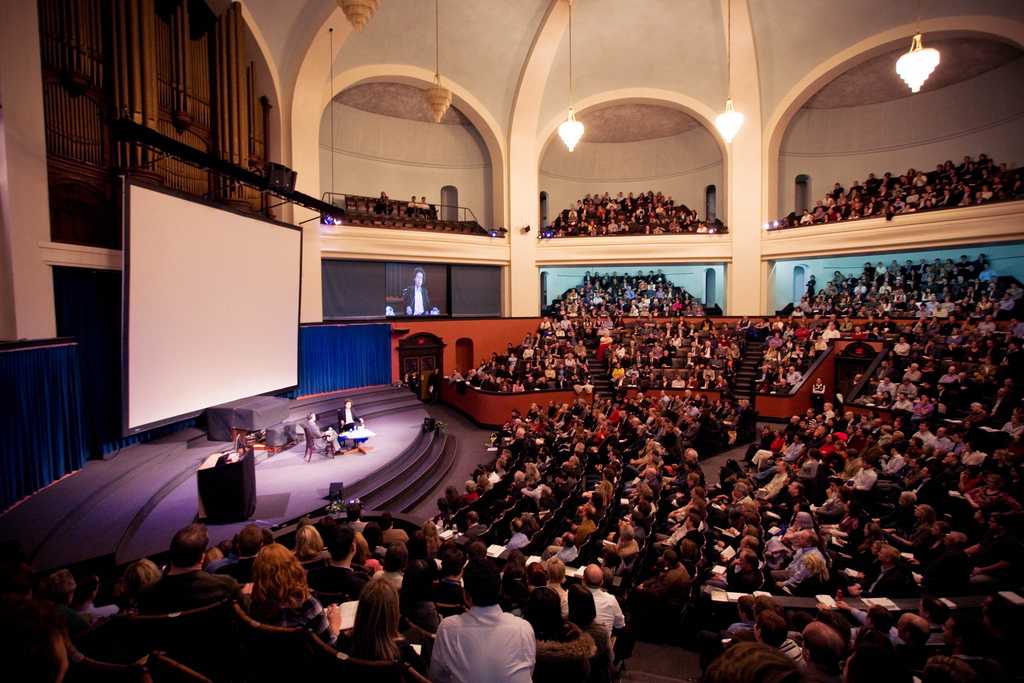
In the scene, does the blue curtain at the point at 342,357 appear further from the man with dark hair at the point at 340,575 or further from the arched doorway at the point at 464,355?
the man with dark hair at the point at 340,575

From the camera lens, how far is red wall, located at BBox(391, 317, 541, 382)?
1617 cm

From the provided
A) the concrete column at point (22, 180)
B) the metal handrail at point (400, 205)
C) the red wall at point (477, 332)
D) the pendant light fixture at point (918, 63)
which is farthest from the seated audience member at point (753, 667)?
the metal handrail at point (400, 205)

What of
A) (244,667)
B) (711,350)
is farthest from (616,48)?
(244,667)

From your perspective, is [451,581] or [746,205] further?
[746,205]

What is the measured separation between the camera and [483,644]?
2107 mm

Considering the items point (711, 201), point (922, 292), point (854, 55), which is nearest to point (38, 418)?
point (854, 55)

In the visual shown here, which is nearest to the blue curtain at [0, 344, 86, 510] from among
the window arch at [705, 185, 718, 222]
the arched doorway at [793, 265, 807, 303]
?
the window arch at [705, 185, 718, 222]

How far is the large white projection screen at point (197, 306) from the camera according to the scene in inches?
273

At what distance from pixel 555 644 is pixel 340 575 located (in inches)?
57.5

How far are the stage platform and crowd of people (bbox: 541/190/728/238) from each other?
9750 millimetres

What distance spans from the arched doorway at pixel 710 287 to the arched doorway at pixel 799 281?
9.30 ft

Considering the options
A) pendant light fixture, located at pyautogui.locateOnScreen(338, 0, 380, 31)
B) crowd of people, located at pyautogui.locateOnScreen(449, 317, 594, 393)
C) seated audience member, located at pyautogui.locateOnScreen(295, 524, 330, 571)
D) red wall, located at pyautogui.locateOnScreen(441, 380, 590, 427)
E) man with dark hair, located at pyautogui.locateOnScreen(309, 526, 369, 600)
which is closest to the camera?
man with dark hair, located at pyautogui.locateOnScreen(309, 526, 369, 600)

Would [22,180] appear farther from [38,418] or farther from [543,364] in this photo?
[543,364]

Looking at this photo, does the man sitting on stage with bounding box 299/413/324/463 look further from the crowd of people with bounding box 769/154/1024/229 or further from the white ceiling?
the crowd of people with bounding box 769/154/1024/229
